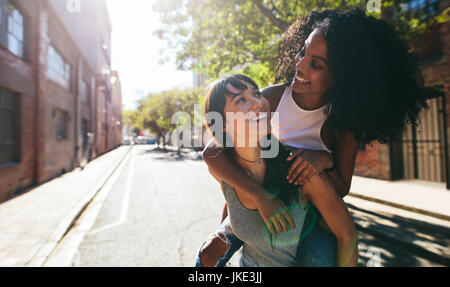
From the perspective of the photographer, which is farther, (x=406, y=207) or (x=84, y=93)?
(x=84, y=93)

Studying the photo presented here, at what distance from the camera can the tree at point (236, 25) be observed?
6543 mm

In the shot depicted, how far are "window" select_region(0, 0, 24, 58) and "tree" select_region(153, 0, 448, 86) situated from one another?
4.54 meters

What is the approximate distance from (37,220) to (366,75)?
6.40 m

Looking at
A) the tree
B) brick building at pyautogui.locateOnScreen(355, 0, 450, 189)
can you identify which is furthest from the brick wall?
brick building at pyautogui.locateOnScreen(355, 0, 450, 189)

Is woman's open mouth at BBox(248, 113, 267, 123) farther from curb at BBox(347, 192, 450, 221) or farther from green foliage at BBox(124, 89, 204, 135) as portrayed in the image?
green foliage at BBox(124, 89, 204, 135)

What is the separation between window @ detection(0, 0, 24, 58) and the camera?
7.25 m

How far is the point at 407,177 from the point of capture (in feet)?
31.6

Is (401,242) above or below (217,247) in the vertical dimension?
below

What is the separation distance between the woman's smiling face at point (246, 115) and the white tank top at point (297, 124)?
0.21 metres

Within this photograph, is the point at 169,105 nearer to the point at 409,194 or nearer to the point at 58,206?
the point at 58,206

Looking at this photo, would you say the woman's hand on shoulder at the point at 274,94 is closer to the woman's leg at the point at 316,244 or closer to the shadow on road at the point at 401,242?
the woman's leg at the point at 316,244

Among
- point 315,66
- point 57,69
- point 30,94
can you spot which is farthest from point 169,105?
point 315,66

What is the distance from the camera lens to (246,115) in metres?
0.87
